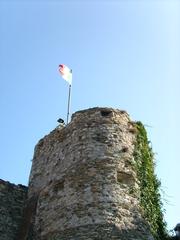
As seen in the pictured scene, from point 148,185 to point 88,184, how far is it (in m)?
1.84

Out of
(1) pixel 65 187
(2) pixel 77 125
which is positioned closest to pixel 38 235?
(1) pixel 65 187

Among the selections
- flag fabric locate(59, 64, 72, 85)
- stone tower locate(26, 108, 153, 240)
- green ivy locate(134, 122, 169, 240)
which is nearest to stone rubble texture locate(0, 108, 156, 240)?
stone tower locate(26, 108, 153, 240)

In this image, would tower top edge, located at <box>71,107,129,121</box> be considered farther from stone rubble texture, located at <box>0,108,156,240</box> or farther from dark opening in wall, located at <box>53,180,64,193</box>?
dark opening in wall, located at <box>53,180,64,193</box>

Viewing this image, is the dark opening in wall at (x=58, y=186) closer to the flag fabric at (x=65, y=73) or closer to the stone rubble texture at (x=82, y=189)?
the stone rubble texture at (x=82, y=189)

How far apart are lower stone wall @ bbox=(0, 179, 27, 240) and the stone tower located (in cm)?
38

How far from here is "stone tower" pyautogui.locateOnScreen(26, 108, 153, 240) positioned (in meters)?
13.1

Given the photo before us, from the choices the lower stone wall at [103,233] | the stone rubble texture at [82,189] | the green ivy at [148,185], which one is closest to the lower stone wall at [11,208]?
the stone rubble texture at [82,189]

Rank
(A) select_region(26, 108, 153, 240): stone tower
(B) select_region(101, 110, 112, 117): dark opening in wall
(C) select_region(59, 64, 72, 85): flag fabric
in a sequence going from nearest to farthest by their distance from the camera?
1. (A) select_region(26, 108, 153, 240): stone tower
2. (B) select_region(101, 110, 112, 117): dark opening in wall
3. (C) select_region(59, 64, 72, 85): flag fabric

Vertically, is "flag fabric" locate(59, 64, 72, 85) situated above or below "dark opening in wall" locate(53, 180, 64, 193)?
above

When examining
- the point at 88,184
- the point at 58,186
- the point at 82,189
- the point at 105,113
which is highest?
the point at 105,113

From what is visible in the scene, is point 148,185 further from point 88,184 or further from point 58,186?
point 58,186

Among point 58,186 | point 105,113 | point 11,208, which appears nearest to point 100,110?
point 105,113

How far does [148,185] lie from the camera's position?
47.7 feet

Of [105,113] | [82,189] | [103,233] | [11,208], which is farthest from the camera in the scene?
[11,208]
